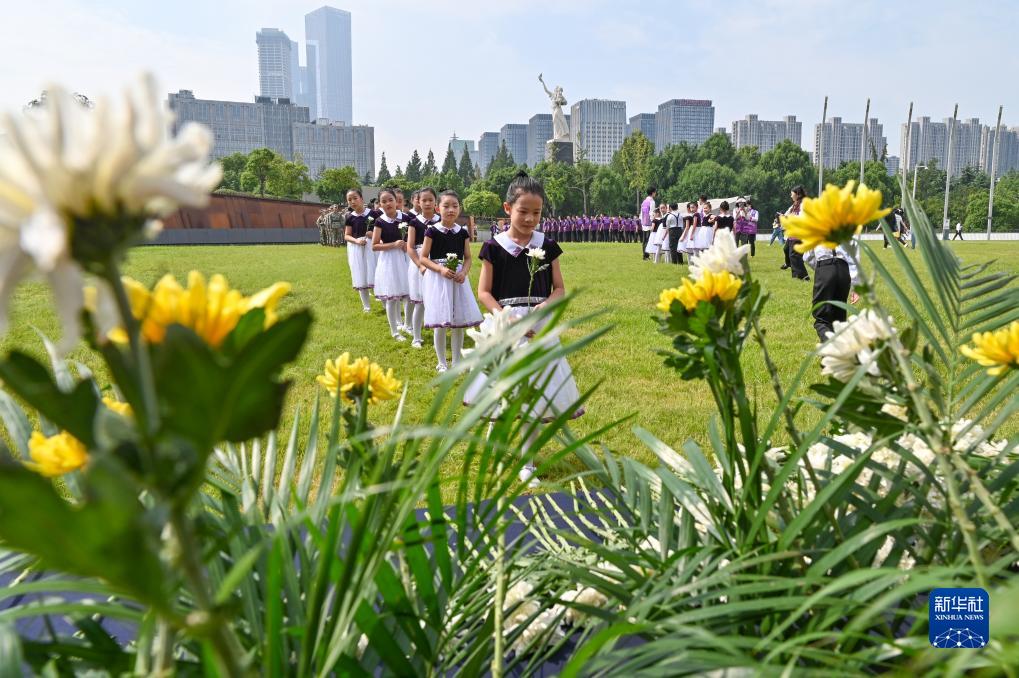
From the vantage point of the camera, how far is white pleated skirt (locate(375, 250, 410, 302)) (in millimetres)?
7500

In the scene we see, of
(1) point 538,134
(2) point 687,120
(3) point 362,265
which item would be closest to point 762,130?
(2) point 687,120

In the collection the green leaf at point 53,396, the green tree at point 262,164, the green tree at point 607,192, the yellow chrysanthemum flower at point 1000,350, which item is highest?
the green tree at point 262,164

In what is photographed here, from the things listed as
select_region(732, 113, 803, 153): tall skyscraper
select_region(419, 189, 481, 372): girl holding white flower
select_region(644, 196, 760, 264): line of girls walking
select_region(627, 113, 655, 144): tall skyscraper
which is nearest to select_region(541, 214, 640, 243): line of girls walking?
select_region(644, 196, 760, 264): line of girls walking

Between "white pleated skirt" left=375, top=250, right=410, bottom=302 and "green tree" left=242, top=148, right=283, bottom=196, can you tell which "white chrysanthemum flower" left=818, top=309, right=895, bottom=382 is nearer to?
"white pleated skirt" left=375, top=250, right=410, bottom=302

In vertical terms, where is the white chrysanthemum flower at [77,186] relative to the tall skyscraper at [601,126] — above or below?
below

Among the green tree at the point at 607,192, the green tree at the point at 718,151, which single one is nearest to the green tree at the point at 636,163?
the green tree at the point at 607,192

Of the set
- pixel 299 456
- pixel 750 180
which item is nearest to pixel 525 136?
pixel 750 180

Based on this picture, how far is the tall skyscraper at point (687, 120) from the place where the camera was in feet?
560

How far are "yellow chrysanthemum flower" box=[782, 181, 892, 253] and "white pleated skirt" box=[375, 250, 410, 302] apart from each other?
6.68 m

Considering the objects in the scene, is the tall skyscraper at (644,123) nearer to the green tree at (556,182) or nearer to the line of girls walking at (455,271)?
the green tree at (556,182)

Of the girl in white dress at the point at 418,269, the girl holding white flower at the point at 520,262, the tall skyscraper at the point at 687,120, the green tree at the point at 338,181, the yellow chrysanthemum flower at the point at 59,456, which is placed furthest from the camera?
the tall skyscraper at the point at 687,120

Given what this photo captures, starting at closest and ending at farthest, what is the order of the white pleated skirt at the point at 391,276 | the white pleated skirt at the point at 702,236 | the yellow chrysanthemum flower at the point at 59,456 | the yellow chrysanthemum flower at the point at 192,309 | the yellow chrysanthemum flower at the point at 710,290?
1. the yellow chrysanthemum flower at the point at 192,309
2. the yellow chrysanthemum flower at the point at 59,456
3. the yellow chrysanthemum flower at the point at 710,290
4. the white pleated skirt at the point at 391,276
5. the white pleated skirt at the point at 702,236

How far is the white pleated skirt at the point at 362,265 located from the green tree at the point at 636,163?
51335 millimetres

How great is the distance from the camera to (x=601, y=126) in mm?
162000
